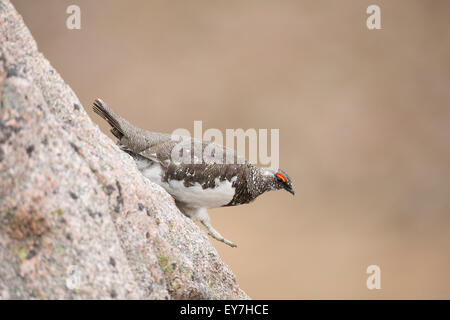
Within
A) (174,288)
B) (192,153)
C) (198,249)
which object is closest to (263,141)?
(192,153)

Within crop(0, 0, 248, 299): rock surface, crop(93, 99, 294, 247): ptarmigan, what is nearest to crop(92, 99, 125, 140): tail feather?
crop(93, 99, 294, 247): ptarmigan

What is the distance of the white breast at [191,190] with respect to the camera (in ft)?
9.05

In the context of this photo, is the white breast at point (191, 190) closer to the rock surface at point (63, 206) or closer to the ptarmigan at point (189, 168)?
the ptarmigan at point (189, 168)

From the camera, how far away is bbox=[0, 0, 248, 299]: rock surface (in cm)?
134

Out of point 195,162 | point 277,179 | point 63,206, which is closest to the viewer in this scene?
point 63,206

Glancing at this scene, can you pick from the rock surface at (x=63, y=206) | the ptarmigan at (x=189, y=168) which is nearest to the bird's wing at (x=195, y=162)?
the ptarmigan at (x=189, y=168)

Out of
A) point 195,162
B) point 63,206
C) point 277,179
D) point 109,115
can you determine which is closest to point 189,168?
point 195,162

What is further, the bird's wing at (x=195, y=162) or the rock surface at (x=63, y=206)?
the bird's wing at (x=195, y=162)

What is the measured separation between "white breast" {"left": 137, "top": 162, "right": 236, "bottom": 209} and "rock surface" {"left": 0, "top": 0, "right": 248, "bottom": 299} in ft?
3.04

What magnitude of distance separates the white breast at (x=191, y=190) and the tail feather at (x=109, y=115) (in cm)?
20

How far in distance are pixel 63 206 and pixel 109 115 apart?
1.33 metres

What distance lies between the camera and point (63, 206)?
54.7 inches

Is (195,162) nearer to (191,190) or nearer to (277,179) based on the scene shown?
(191,190)
